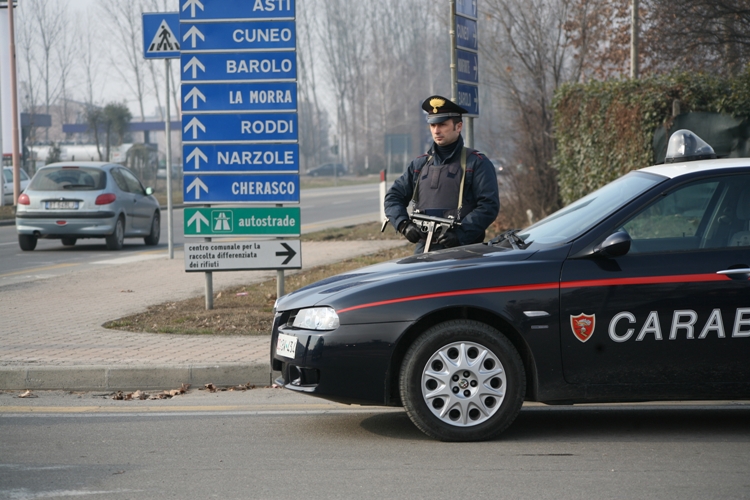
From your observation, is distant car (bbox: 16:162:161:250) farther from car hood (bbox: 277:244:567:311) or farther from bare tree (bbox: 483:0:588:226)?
car hood (bbox: 277:244:567:311)

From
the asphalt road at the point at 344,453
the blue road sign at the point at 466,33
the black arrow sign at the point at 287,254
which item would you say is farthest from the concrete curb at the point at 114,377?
the blue road sign at the point at 466,33

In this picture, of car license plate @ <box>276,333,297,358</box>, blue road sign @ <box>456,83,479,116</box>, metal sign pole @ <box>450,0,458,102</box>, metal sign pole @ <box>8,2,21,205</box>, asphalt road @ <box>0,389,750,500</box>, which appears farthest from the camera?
metal sign pole @ <box>8,2,21,205</box>

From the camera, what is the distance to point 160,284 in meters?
12.5

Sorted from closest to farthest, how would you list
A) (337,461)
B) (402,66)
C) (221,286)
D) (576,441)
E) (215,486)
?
(215,486), (337,461), (576,441), (221,286), (402,66)

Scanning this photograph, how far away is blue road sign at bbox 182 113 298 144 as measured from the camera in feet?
32.8

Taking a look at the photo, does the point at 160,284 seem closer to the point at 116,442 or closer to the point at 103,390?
the point at 103,390

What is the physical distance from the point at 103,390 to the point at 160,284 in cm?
550

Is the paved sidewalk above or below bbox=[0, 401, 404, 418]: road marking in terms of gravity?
above

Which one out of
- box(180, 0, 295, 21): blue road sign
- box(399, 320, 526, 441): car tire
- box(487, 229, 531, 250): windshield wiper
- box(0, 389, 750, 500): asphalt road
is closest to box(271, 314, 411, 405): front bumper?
box(399, 320, 526, 441): car tire

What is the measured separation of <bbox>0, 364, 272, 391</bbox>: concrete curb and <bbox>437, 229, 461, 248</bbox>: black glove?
1.78m

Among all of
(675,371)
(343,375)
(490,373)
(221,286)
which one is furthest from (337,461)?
(221,286)

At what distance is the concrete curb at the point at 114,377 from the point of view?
7.04 m

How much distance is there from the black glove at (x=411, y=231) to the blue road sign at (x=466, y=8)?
4.98 meters

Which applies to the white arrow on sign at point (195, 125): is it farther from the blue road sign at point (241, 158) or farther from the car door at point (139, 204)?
the car door at point (139, 204)
